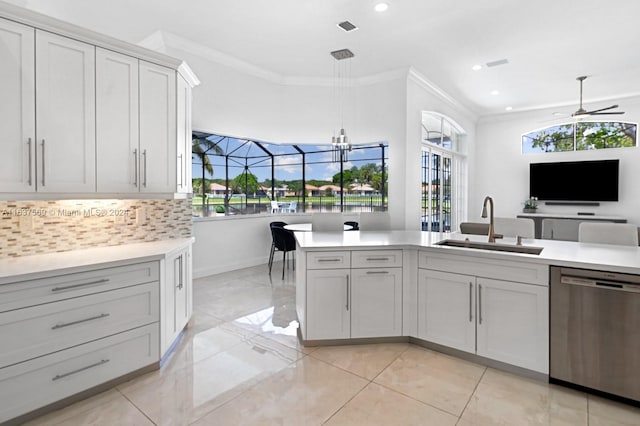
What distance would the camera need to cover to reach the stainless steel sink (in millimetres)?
2569

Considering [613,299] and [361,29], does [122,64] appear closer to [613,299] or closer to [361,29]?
[361,29]

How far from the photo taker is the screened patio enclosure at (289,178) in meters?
5.52

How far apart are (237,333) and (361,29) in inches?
151

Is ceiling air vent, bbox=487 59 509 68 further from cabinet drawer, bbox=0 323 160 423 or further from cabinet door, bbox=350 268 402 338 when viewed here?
cabinet drawer, bbox=0 323 160 423

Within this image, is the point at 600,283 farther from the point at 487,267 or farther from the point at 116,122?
the point at 116,122

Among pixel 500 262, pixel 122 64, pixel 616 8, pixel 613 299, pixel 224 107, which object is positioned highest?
pixel 616 8

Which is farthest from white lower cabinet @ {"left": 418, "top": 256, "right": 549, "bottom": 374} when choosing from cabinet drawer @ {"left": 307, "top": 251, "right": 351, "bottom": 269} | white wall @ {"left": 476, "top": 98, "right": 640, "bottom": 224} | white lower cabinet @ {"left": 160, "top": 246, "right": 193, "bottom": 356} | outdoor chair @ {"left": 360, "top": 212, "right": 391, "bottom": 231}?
white wall @ {"left": 476, "top": 98, "right": 640, "bottom": 224}

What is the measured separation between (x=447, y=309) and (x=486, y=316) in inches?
11.4

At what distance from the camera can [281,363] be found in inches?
103

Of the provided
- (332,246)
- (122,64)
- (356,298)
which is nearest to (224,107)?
(122,64)

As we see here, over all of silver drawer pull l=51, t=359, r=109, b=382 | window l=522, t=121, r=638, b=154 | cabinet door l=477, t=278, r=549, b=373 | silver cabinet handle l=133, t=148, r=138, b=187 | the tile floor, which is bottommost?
the tile floor

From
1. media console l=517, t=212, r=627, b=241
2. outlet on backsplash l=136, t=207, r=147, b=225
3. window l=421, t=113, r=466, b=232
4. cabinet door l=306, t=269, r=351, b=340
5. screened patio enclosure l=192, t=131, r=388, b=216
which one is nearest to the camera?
cabinet door l=306, t=269, r=351, b=340

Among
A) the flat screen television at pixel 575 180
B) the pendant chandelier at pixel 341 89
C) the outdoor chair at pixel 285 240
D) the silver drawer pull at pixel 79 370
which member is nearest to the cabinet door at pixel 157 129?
the silver drawer pull at pixel 79 370

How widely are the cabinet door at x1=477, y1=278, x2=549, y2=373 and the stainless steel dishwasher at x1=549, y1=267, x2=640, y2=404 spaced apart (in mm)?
61
